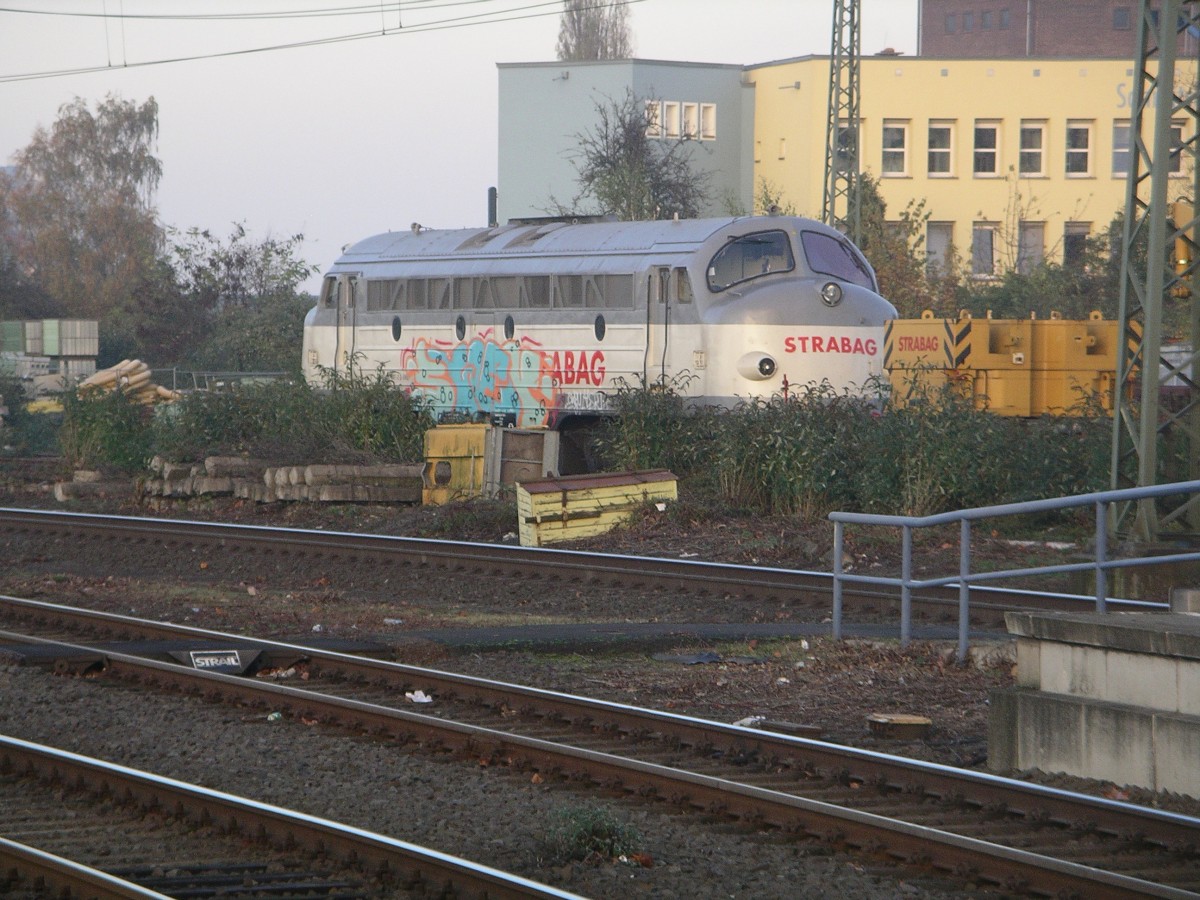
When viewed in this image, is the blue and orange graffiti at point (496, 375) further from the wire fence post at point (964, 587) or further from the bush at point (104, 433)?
the wire fence post at point (964, 587)

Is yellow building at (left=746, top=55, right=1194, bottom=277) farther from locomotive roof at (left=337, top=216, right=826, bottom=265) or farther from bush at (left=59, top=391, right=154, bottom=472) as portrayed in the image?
bush at (left=59, top=391, right=154, bottom=472)

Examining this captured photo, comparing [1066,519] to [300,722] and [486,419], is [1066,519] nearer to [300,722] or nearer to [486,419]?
[486,419]

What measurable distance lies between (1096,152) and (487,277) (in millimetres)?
36553

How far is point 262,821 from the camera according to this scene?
6297 millimetres

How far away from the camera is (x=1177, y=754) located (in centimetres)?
672

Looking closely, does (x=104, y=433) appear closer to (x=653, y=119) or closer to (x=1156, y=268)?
(x=1156, y=268)

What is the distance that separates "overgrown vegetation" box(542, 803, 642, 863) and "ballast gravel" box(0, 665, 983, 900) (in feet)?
0.15

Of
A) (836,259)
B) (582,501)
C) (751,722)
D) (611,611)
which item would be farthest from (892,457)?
(751,722)

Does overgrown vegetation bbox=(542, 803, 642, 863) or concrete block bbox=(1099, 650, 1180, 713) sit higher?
concrete block bbox=(1099, 650, 1180, 713)

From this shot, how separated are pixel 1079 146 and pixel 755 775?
49634 mm

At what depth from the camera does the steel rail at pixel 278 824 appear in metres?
5.49

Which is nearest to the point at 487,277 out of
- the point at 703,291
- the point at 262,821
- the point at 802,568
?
the point at 703,291

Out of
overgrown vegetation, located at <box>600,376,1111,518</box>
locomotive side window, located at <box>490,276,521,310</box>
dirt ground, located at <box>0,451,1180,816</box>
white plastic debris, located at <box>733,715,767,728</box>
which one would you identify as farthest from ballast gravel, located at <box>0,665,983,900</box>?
locomotive side window, located at <box>490,276,521,310</box>

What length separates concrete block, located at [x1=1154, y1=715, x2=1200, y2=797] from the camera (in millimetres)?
6641
